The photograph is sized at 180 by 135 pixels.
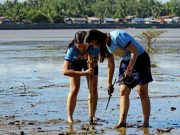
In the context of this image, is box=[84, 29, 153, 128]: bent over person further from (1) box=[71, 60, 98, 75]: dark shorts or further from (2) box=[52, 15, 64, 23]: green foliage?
(2) box=[52, 15, 64, 23]: green foliage

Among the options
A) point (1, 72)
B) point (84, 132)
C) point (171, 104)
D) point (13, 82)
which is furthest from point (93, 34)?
point (1, 72)

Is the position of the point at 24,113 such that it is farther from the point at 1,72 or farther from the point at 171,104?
the point at 1,72

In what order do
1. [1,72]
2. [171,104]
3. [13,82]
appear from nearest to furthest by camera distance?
[171,104], [13,82], [1,72]

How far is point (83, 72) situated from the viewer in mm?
8750

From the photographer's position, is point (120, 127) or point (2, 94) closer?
point (120, 127)

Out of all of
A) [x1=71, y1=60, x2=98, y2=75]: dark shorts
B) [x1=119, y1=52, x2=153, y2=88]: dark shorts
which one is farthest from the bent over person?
[x1=71, y1=60, x2=98, y2=75]: dark shorts

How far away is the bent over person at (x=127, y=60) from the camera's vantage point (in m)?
8.25

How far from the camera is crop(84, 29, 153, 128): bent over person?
825 centimetres

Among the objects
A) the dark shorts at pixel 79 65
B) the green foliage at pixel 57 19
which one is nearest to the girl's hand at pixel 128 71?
the dark shorts at pixel 79 65

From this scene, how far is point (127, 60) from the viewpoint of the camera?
8.53 meters

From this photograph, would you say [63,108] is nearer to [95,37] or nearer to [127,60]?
[127,60]

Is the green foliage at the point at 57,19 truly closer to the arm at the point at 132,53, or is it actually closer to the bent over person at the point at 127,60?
the bent over person at the point at 127,60

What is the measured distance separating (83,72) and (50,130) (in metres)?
0.95

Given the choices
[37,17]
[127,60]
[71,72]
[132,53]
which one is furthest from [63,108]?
[37,17]
